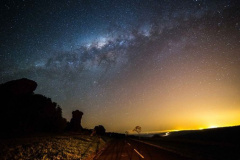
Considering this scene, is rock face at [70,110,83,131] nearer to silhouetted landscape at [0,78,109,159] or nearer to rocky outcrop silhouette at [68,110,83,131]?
rocky outcrop silhouette at [68,110,83,131]

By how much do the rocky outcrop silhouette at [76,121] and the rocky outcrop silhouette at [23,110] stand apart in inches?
1198

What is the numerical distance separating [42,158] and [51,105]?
42307mm

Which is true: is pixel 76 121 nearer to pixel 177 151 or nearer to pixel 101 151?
pixel 101 151

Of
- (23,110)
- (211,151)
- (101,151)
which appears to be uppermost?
(23,110)

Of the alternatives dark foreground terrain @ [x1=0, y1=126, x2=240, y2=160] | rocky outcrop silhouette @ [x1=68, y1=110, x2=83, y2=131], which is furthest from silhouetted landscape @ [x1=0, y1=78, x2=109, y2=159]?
rocky outcrop silhouette @ [x1=68, y1=110, x2=83, y2=131]

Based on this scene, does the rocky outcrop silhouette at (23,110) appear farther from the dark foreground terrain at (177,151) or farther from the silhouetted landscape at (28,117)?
the dark foreground terrain at (177,151)

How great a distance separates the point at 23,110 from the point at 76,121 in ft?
155

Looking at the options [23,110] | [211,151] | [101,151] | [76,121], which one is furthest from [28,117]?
[76,121]

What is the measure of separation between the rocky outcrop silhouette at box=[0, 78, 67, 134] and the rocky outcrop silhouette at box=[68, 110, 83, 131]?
30.4 metres

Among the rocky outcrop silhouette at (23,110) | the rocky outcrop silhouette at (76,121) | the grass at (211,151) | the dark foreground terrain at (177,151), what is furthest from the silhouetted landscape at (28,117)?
the rocky outcrop silhouette at (76,121)

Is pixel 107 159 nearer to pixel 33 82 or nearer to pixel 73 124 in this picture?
pixel 33 82

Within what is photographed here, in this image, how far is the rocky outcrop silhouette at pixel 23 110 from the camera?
109 feet

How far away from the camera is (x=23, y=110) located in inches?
1507

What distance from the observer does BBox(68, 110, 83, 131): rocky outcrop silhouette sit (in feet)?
265
